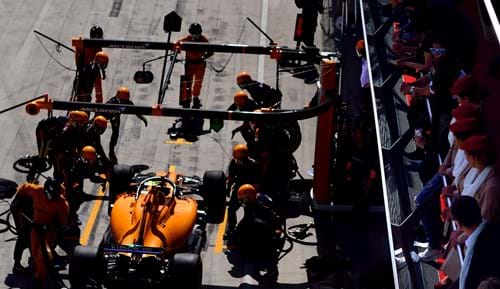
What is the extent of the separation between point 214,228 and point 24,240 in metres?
3.53

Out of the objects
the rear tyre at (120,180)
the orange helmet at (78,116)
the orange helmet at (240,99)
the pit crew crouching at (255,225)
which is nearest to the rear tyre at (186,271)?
the pit crew crouching at (255,225)

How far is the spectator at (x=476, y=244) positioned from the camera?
9.63 m

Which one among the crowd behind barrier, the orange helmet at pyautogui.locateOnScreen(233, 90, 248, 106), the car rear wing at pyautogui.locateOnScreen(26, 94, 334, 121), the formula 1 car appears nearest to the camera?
the crowd behind barrier

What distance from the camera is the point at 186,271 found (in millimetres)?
13695

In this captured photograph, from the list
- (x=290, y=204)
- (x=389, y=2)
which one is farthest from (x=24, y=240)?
(x=389, y=2)

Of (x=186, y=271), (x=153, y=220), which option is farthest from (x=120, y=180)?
(x=186, y=271)

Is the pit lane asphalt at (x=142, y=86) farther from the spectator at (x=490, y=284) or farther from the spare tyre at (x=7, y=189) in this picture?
the spectator at (x=490, y=284)

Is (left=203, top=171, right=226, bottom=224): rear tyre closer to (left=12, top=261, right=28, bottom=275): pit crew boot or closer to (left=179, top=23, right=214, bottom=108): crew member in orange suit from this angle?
(left=12, top=261, right=28, bottom=275): pit crew boot

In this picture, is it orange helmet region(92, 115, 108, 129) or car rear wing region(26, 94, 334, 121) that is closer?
car rear wing region(26, 94, 334, 121)

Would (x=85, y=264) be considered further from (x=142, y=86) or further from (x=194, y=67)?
(x=142, y=86)

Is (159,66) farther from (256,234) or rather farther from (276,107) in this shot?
(256,234)

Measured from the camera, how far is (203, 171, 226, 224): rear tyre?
1586cm

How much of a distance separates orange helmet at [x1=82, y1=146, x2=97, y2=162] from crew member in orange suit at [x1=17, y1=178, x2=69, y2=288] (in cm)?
138

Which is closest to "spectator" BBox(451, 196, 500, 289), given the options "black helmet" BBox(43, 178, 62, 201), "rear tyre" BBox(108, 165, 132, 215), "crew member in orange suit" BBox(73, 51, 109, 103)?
"black helmet" BBox(43, 178, 62, 201)
